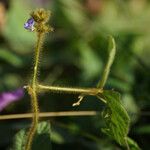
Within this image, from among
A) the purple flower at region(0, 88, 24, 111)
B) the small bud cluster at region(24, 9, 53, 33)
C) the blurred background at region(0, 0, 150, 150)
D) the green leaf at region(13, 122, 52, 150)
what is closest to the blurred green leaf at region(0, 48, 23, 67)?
the blurred background at region(0, 0, 150, 150)

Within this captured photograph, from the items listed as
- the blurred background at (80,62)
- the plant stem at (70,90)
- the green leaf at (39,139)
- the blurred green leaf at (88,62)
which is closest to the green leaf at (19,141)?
the green leaf at (39,139)

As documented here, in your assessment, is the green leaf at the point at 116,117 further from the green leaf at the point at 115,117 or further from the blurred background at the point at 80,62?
the blurred background at the point at 80,62

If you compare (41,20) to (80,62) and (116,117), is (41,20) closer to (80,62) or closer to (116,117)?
(116,117)

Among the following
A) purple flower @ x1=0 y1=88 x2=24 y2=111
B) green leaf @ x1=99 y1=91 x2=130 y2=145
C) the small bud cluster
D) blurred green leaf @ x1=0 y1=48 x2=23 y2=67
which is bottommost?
blurred green leaf @ x1=0 y1=48 x2=23 y2=67

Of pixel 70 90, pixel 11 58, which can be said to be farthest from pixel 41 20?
pixel 11 58

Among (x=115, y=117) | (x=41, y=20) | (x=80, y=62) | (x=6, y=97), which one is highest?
(x=41, y=20)

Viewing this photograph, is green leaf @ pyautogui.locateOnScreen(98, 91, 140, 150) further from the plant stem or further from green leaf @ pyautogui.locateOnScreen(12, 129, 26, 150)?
green leaf @ pyautogui.locateOnScreen(12, 129, 26, 150)

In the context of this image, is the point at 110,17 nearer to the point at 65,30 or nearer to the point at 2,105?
the point at 65,30
